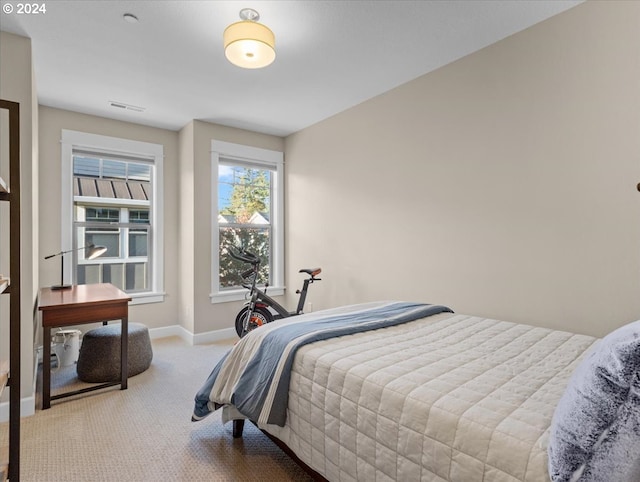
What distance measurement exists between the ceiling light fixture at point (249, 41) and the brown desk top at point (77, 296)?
206 cm

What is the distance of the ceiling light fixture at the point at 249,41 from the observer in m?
2.17

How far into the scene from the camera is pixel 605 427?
855mm

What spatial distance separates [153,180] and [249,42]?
281 centimetres

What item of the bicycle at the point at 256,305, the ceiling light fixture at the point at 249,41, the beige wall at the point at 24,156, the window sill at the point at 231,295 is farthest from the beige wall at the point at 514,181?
the beige wall at the point at 24,156

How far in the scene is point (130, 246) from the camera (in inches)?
171

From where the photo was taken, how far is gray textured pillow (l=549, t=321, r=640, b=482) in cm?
83

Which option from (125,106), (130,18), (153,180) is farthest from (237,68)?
(153,180)

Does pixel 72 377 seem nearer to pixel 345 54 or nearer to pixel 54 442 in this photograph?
pixel 54 442

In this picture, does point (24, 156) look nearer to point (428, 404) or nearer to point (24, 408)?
point (24, 408)

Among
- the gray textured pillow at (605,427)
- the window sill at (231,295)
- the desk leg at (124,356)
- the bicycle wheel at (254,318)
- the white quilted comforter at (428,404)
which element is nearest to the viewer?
the gray textured pillow at (605,427)

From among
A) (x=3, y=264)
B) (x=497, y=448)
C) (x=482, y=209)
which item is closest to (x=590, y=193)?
(x=482, y=209)

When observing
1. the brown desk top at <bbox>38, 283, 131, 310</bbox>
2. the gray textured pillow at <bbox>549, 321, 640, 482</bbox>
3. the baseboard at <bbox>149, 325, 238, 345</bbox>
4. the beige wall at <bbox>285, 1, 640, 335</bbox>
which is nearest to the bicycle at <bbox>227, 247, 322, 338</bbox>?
the baseboard at <bbox>149, 325, 238, 345</bbox>

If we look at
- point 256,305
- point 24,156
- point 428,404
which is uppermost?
point 24,156

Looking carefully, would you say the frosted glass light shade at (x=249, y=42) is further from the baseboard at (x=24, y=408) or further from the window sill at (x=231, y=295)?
the window sill at (x=231, y=295)
